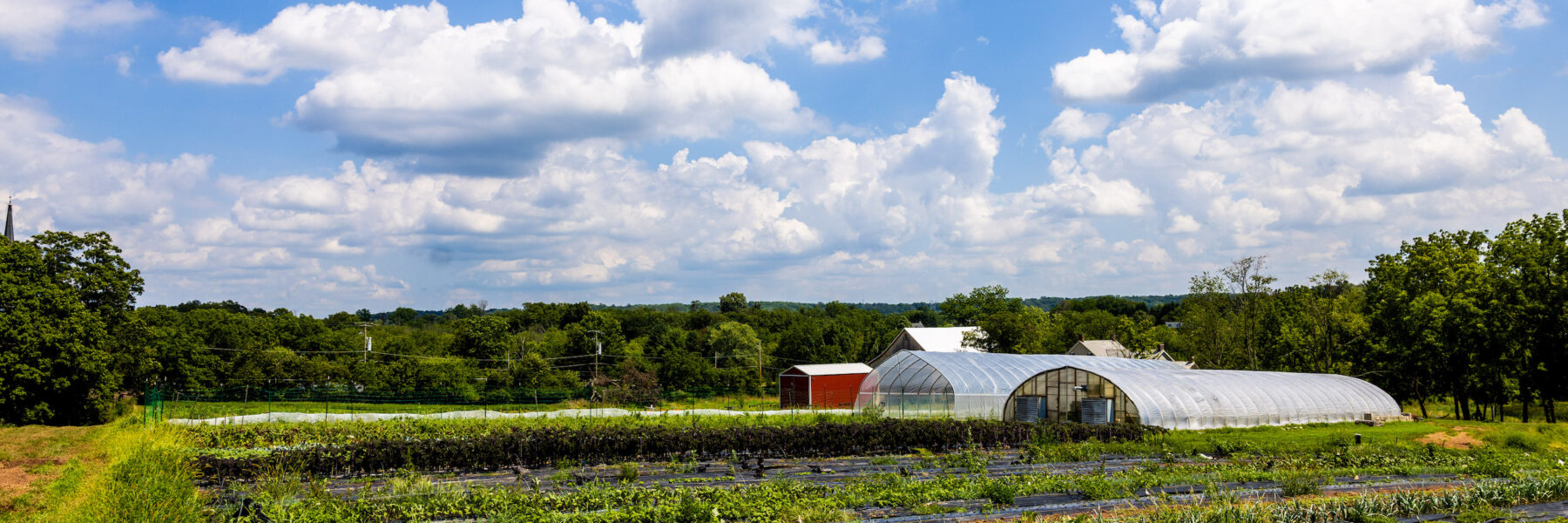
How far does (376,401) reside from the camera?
53.0 metres

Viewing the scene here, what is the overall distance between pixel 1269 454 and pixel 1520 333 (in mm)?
27046

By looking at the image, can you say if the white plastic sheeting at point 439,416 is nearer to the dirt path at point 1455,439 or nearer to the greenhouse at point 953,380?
the greenhouse at point 953,380

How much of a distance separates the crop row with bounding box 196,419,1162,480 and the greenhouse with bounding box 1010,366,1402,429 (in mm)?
3241

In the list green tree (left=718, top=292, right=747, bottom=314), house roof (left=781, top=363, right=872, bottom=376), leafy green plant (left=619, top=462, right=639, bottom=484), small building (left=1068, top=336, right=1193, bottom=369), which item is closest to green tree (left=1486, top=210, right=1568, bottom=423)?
small building (left=1068, top=336, right=1193, bottom=369)

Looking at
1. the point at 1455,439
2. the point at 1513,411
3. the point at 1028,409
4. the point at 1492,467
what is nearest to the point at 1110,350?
the point at 1513,411

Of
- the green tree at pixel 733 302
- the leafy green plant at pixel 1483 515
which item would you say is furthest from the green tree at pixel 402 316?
the leafy green plant at pixel 1483 515

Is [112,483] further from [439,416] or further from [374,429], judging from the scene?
[439,416]

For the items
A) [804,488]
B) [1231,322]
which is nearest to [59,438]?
[804,488]

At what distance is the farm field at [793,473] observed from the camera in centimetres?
1298

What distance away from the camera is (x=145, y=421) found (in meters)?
30.7

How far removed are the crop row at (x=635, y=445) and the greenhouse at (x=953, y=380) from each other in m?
9.81

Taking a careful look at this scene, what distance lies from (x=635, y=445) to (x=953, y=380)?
67.1 feet

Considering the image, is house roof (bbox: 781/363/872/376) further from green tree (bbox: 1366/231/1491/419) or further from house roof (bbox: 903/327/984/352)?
green tree (bbox: 1366/231/1491/419)

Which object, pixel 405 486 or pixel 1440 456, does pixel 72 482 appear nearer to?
pixel 405 486
